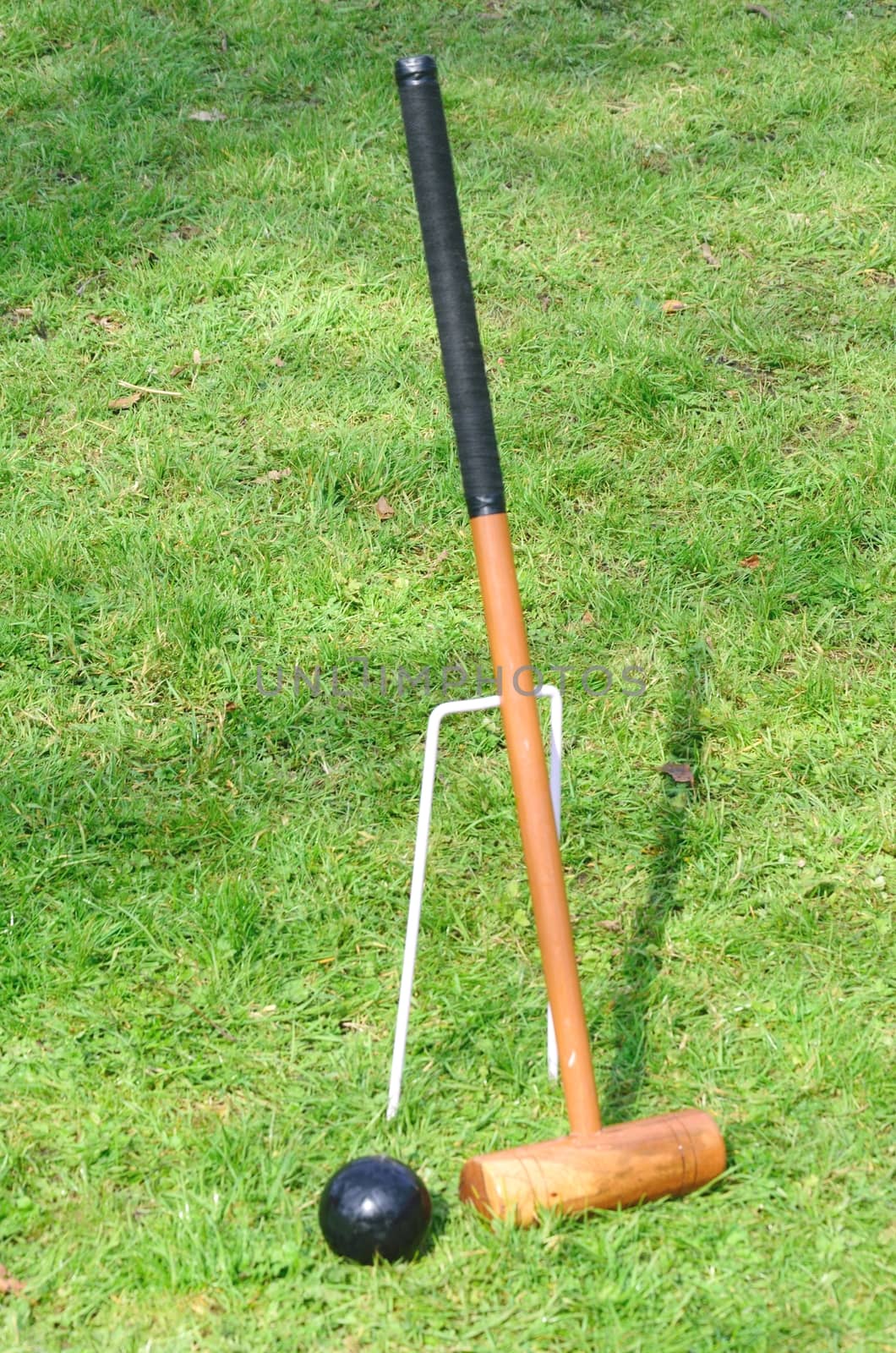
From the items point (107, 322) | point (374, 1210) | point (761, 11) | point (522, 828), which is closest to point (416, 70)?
point (522, 828)

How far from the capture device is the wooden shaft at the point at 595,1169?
2594 mm

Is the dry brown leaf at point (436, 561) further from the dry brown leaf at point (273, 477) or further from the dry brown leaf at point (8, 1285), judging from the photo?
the dry brown leaf at point (8, 1285)

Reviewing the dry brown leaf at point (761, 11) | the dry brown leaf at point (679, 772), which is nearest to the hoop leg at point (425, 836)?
the dry brown leaf at point (679, 772)

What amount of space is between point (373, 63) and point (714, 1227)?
18.6 feet

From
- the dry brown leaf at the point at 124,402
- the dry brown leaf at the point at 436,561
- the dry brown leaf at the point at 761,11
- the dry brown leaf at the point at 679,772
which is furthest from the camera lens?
the dry brown leaf at the point at 761,11

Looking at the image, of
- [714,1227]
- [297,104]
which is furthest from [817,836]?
[297,104]

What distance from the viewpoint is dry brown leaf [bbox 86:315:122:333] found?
5453mm

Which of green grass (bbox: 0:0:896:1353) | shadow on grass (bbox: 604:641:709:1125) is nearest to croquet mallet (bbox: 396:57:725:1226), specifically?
green grass (bbox: 0:0:896:1353)

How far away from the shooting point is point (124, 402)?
511cm

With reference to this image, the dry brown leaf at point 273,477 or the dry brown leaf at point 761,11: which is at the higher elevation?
the dry brown leaf at point 761,11

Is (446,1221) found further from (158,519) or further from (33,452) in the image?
(33,452)

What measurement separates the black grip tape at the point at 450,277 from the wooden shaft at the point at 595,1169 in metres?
1.21

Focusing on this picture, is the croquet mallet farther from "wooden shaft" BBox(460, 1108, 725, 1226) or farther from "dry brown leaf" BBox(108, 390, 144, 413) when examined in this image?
"dry brown leaf" BBox(108, 390, 144, 413)

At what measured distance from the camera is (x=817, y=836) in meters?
3.66
